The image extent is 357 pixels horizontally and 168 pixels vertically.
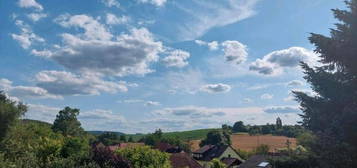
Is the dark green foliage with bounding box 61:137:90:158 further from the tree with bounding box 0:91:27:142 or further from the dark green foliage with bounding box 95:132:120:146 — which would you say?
the dark green foliage with bounding box 95:132:120:146

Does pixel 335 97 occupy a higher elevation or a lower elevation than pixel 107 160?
higher

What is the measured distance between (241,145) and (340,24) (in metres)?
59.9

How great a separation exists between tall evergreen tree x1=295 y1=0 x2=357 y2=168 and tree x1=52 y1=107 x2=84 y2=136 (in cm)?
6302

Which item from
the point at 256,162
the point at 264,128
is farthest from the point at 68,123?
the point at 264,128

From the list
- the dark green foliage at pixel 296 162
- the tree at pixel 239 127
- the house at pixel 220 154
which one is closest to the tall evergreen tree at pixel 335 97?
the dark green foliage at pixel 296 162

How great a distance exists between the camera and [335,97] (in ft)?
44.2

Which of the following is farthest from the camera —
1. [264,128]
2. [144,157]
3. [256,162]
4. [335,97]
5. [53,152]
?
[264,128]

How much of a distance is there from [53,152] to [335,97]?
64.6 ft

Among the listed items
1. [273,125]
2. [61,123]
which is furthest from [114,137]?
[273,125]

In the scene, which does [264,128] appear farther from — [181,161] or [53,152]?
[53,152]

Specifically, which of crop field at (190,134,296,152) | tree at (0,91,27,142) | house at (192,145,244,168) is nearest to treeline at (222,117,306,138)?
crop field at (190,134,296,152)

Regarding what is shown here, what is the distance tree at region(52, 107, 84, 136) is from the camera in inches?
2778

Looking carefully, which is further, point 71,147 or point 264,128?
point 264,128

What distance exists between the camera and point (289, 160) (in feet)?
46.2
